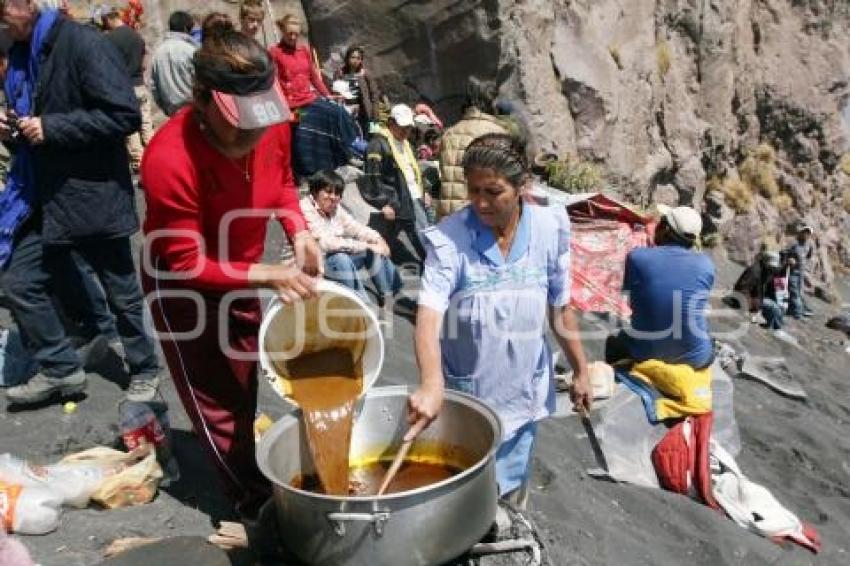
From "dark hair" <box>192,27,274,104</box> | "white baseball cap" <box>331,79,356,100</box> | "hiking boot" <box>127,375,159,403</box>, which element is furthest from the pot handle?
"white baseball cap" <box>331,79,356,100</box>

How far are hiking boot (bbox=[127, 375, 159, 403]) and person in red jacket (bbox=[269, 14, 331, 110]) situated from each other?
4.40m

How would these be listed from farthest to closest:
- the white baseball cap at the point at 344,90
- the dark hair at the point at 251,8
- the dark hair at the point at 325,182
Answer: the white baseball cap at the point at 344,90 → the dark hair at the point at 251,8 → the dark hair at the point at 325,182

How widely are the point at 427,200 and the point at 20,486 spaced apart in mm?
5428

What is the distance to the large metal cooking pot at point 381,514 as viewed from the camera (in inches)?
95.0

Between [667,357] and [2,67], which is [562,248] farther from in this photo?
[2,67]

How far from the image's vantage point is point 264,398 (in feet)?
15.3

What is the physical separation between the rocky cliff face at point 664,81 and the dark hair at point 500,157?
9380 mm

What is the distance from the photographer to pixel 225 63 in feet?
8.12

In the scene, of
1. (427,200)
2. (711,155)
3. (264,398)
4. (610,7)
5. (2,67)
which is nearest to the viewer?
(2,67)

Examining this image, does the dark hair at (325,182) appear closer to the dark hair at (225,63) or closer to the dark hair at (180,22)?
the dark hair at (180,22)

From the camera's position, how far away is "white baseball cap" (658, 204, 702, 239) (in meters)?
5.09

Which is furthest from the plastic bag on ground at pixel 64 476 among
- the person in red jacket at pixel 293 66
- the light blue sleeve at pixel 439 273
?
the person in red jacket at pixel 293 66

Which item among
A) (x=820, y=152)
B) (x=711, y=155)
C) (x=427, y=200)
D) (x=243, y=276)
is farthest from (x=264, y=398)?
(x=820, y=152)

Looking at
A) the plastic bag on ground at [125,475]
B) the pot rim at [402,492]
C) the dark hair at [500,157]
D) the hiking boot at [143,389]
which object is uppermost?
the dark hair at [500,157]
